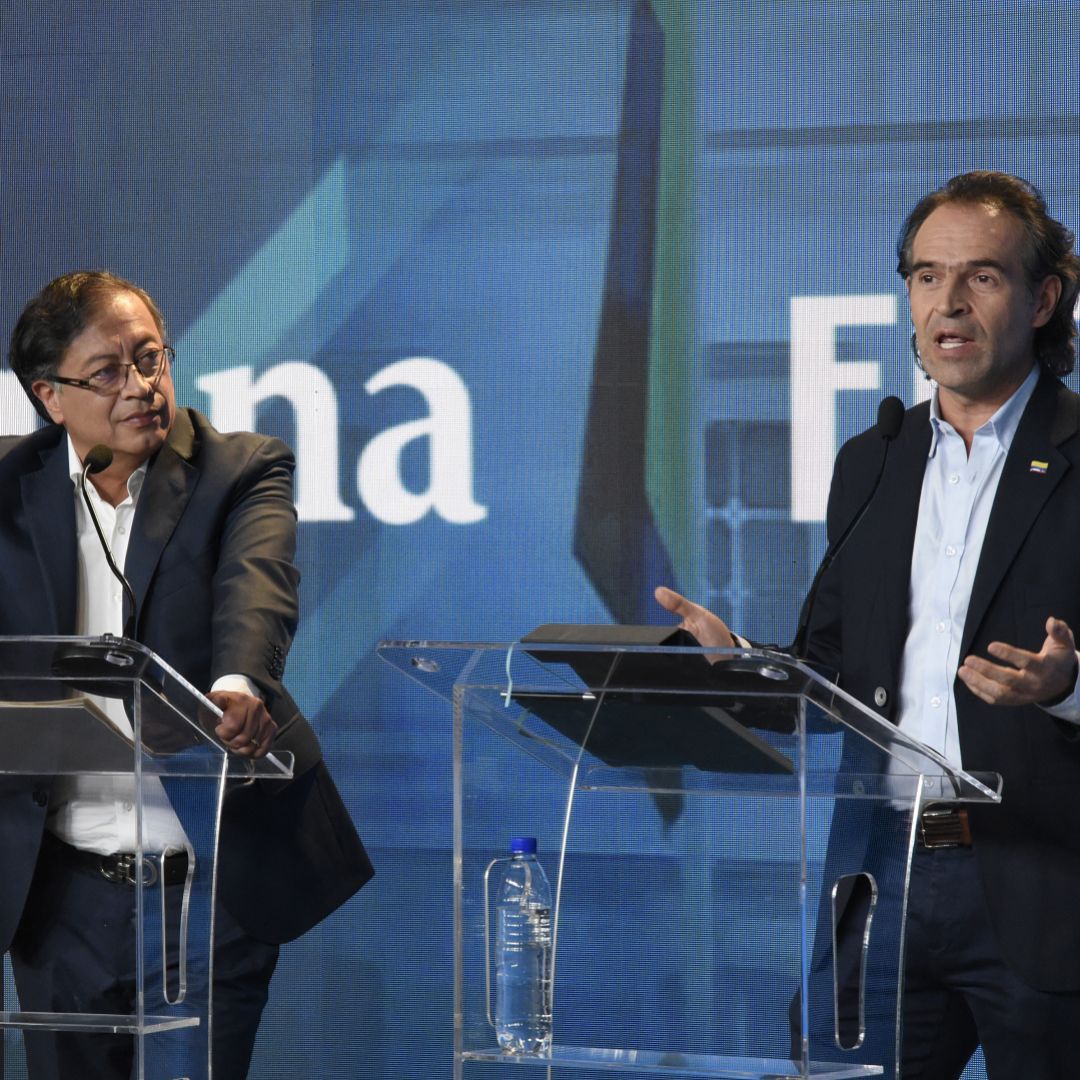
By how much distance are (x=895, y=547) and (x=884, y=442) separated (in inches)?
7.6

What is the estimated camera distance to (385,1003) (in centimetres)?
415

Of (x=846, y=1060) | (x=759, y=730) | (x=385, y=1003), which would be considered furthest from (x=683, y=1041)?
(x=385, y=1003)

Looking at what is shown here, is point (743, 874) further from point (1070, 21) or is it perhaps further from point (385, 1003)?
point (1070, 21)

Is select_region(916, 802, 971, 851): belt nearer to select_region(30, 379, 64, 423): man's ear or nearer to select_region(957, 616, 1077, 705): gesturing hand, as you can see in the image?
select_region(957, 616, 1077, 705): gesturing hand

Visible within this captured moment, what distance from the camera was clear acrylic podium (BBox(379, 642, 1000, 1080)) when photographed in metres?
1.97

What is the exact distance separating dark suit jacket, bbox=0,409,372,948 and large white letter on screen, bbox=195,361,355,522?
123cm

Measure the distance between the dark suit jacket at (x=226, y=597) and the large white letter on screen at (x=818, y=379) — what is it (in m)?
1.46

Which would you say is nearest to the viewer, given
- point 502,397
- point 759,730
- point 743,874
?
point 759,730

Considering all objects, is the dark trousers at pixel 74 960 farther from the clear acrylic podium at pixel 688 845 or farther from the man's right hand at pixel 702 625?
the man's right hand at pixel 702 625

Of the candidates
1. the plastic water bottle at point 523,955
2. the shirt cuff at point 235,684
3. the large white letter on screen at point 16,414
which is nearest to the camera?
the plastic water bottle at point 523,955

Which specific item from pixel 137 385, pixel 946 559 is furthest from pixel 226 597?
pixel 946 559

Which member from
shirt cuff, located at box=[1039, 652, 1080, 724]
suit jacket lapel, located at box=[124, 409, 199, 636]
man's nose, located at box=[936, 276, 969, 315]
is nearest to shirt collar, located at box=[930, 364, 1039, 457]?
man's nose, located at box=[936, 276, 969, 315]

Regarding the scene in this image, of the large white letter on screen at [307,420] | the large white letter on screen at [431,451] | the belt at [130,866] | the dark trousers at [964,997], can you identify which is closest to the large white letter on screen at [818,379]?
the large white letter on screen at [431,451]

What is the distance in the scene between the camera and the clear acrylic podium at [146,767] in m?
2.15
